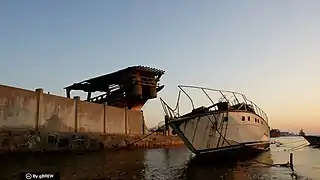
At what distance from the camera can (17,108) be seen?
3788 centimetres

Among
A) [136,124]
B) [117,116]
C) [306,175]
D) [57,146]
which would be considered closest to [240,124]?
[306,175]

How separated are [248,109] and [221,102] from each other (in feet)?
16.6

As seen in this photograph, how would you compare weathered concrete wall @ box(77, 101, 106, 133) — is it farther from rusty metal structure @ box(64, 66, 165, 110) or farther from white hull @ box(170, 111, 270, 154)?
white hull @ box(170, 111, 270, 154)

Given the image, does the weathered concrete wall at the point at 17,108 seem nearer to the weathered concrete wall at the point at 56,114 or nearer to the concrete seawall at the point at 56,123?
the concrete seawall at the point at 56,123

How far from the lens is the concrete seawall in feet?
122

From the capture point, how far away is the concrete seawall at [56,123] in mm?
37156

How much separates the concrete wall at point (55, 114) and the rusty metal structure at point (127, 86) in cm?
513

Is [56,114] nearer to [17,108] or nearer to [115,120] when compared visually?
[17,108]

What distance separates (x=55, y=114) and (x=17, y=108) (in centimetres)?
651

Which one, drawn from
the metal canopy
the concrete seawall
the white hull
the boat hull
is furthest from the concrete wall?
the boat hull

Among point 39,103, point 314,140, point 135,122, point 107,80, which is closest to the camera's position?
point 39,103

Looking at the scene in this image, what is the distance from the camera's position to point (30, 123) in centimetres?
3978

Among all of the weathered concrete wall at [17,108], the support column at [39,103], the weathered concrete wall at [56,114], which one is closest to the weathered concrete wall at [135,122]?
the weathered concrete wall at [56,114]

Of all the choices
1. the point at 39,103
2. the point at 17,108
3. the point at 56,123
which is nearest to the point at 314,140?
the point at 56,123
